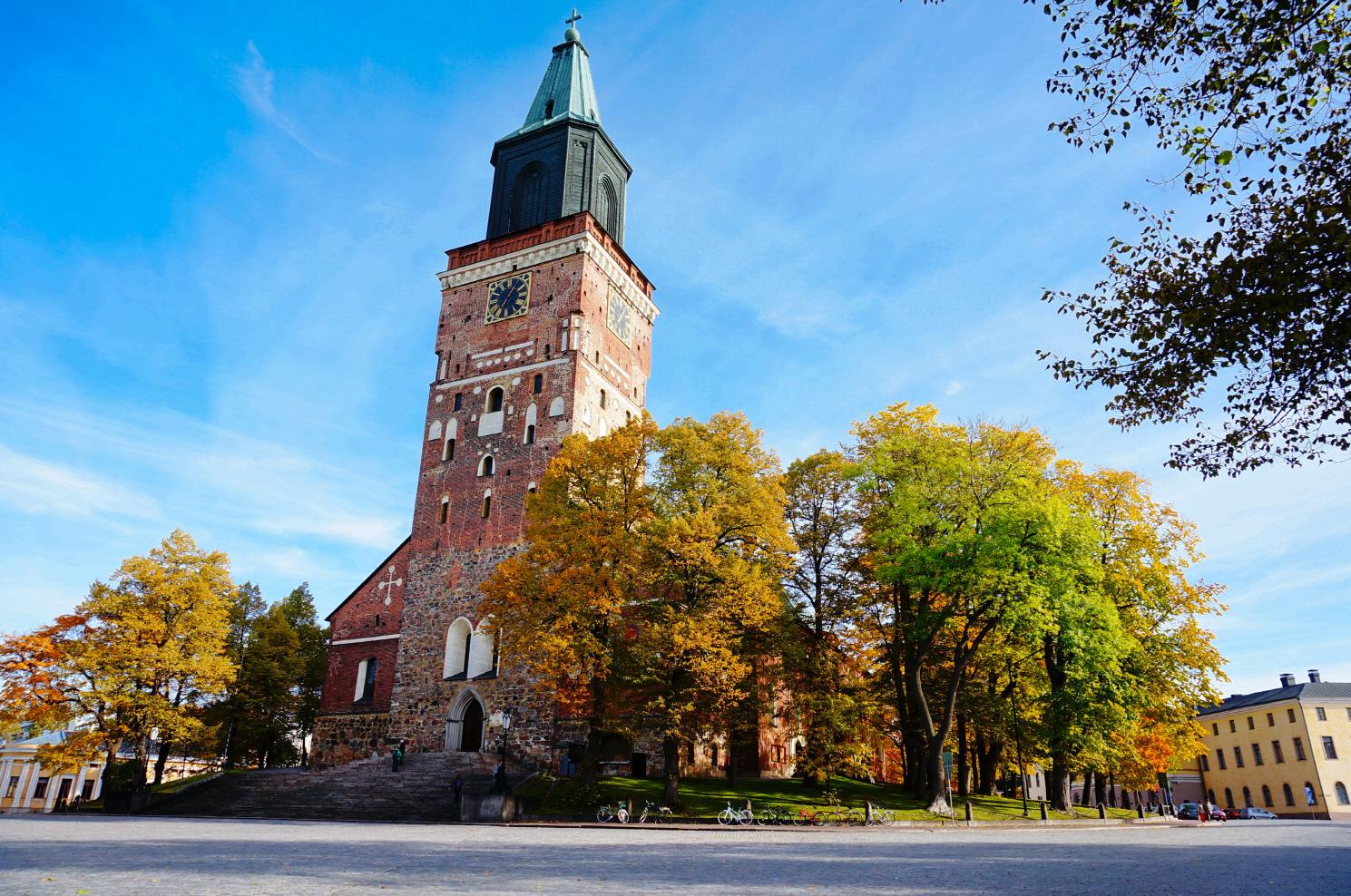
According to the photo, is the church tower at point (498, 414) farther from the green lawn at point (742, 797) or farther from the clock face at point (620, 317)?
the green lawn at point (742, 797)

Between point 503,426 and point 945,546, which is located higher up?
point 503,426

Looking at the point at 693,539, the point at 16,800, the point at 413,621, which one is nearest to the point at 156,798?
the point at 413,621

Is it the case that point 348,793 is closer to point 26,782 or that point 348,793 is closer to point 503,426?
point 503,426

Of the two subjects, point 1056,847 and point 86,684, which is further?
point 86,684

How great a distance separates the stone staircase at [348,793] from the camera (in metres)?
27.7

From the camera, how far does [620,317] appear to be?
44.5 metres

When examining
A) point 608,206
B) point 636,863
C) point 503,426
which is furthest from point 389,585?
point 636,863

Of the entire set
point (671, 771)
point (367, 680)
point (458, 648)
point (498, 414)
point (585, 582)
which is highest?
point (498, 414)

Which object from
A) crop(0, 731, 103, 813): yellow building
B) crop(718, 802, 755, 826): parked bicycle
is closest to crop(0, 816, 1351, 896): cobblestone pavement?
crop(718, 802, 755, 826): parked bicycle

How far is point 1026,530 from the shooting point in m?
26.5

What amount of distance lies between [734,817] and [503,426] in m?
22.4

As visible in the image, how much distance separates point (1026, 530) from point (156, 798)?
104 ft

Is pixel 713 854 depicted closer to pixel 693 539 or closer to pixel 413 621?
pixel 693 539

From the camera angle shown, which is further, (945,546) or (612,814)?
(945,546)
